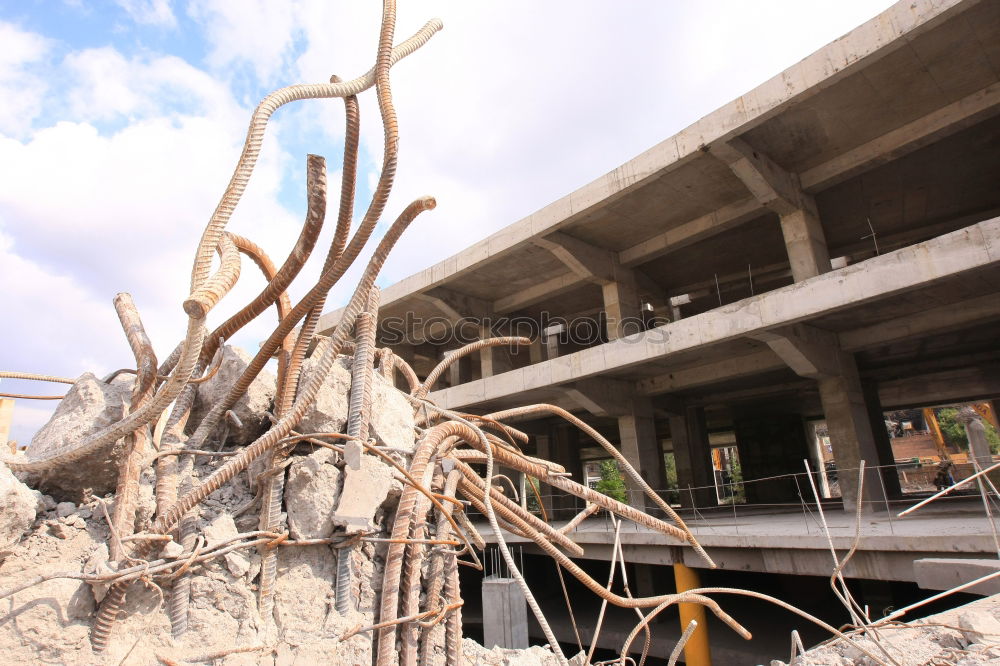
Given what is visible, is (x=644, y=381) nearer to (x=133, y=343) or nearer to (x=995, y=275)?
(x=995, y=275)

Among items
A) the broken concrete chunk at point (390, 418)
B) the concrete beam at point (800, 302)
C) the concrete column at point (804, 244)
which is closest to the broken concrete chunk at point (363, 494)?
the broken concrete chunk at point (390, 418)

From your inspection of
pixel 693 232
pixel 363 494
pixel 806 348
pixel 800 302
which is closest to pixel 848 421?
pixel 806 348

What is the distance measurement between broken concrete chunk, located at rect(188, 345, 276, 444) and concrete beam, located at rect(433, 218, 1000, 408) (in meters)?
8.25

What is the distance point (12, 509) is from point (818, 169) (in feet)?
38.4

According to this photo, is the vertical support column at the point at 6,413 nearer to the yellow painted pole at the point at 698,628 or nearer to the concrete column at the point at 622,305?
the yellow painted pole at the point at 698,628

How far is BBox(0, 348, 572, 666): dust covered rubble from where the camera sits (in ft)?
4.94

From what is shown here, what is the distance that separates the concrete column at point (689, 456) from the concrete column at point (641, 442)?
1.96 metres

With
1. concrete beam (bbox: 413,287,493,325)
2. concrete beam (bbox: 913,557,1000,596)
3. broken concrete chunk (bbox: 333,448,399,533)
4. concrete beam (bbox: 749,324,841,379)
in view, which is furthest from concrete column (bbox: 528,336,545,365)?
broken concrete chunk (bbox: 333,448,399,533)

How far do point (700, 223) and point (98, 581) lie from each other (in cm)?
1164

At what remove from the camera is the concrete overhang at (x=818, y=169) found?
25.1 ft

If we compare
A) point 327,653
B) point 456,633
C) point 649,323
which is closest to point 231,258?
point 327,653

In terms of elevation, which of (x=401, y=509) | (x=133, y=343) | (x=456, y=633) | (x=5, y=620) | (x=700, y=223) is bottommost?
(x=456, y=633)

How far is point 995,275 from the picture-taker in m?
8.37

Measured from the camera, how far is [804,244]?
9789 millimetres
